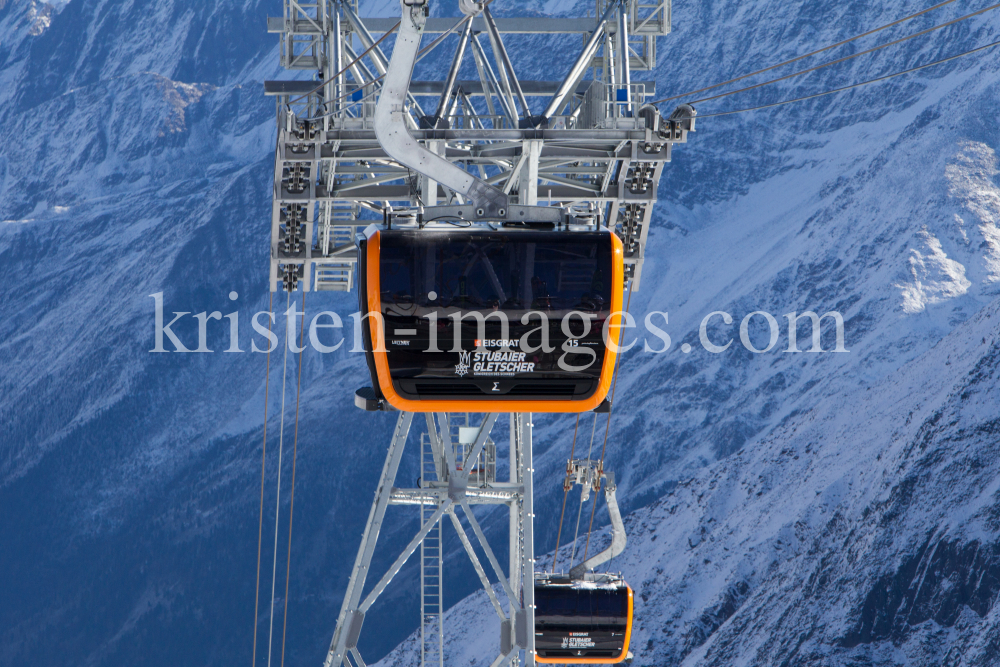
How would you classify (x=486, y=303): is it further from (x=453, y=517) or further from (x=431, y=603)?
(x=431, y=603)

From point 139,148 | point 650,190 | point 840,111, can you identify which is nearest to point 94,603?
point 139,148

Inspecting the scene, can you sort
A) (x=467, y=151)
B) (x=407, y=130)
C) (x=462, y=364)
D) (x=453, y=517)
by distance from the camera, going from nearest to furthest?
(x=407, y=130)
(x=462, y=364)
(x=467, y=151)
(x=453, y=517)

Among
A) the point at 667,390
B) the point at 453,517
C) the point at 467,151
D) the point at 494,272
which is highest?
the point at 467,151

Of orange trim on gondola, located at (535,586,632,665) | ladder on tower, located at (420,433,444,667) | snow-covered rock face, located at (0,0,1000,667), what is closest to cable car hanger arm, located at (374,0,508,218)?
ladder on tower, located at (420,433,444,667)

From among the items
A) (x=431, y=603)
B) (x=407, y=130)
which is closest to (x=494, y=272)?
(x=407, y=130)

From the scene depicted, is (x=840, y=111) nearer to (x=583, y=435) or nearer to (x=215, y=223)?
(x=583, y=435)

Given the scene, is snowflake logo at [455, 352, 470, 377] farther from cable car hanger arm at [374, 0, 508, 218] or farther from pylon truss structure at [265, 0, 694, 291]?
pylon truss structure at [265, 0, 694, 291]
